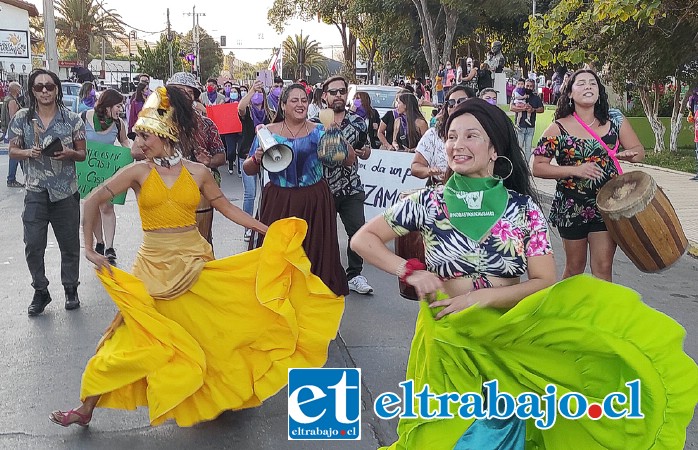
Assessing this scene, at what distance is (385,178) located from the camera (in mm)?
9750

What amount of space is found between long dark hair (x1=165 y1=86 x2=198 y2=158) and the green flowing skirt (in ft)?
8.73

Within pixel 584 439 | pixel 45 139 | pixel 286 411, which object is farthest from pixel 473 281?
pixel 45 139

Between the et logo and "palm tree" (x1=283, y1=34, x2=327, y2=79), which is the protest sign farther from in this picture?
"palm tree" (x1=283, y1=34, x2=327, y2=79)

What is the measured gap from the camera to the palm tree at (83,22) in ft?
202

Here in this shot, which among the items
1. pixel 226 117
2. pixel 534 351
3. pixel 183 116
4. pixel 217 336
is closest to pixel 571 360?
pixel 534 351

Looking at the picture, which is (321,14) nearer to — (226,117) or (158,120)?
(226,117)

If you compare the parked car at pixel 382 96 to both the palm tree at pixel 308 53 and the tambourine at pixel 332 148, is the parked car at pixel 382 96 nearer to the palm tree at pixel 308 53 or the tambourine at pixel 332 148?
the tambourine at pixel 332 148

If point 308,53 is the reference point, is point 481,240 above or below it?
below

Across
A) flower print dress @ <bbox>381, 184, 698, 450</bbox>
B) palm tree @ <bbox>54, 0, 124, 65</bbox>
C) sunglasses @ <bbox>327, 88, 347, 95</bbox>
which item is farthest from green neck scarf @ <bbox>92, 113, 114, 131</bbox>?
palm tree @ <bbox>54, 0, 124, 65</bbox>

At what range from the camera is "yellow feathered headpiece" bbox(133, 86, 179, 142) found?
182 inches

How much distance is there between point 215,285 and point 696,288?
5.45 m

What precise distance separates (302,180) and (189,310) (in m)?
1.91

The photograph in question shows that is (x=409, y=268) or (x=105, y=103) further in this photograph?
(x=105, y=103)

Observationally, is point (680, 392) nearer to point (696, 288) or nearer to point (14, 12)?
point (696, 288)
